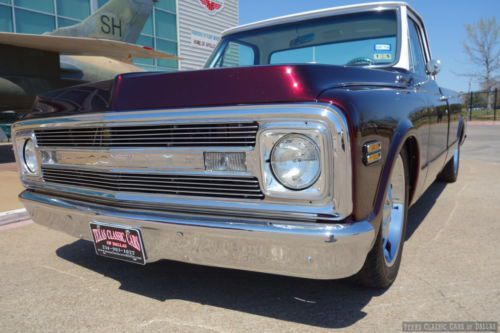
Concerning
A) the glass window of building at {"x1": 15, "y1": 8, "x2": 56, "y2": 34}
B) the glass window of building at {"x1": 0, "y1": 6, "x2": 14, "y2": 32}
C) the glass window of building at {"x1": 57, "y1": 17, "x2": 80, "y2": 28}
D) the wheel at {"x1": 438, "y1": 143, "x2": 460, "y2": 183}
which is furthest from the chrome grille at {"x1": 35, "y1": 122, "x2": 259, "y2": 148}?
the glass window of building at {"x1": 57, "y1": 17, "x2": 80, "y2": 28}

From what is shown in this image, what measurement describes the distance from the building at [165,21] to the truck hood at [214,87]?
12462 millimetres

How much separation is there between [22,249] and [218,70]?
2.39 meters

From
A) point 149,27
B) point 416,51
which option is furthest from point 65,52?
point 416,51

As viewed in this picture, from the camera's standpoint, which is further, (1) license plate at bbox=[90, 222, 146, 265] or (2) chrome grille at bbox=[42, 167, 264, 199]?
(1) license plate at bbox=[90, 222, 146, 265]

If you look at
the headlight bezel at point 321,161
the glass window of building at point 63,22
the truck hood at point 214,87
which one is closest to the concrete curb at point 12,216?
the truck hood at point 214,87

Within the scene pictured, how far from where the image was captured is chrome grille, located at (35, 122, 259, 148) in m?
1.86

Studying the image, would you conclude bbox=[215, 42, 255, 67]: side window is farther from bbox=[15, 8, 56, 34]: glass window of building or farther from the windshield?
bbox=[15, 8, 56, 34]: glass window of building

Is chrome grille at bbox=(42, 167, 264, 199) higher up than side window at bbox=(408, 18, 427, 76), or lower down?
lower down

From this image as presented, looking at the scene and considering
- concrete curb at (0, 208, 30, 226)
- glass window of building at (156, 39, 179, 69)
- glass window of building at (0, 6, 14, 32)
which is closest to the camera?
concrete curb at (0, 208, 30, 226)

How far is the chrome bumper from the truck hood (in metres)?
0.53

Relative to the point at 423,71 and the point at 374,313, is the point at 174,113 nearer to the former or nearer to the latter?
the point at 374,313

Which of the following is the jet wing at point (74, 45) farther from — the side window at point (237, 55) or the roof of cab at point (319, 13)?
the roof of cab at point (319, 13)

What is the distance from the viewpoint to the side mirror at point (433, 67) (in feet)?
11.6

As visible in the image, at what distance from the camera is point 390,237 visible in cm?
253
